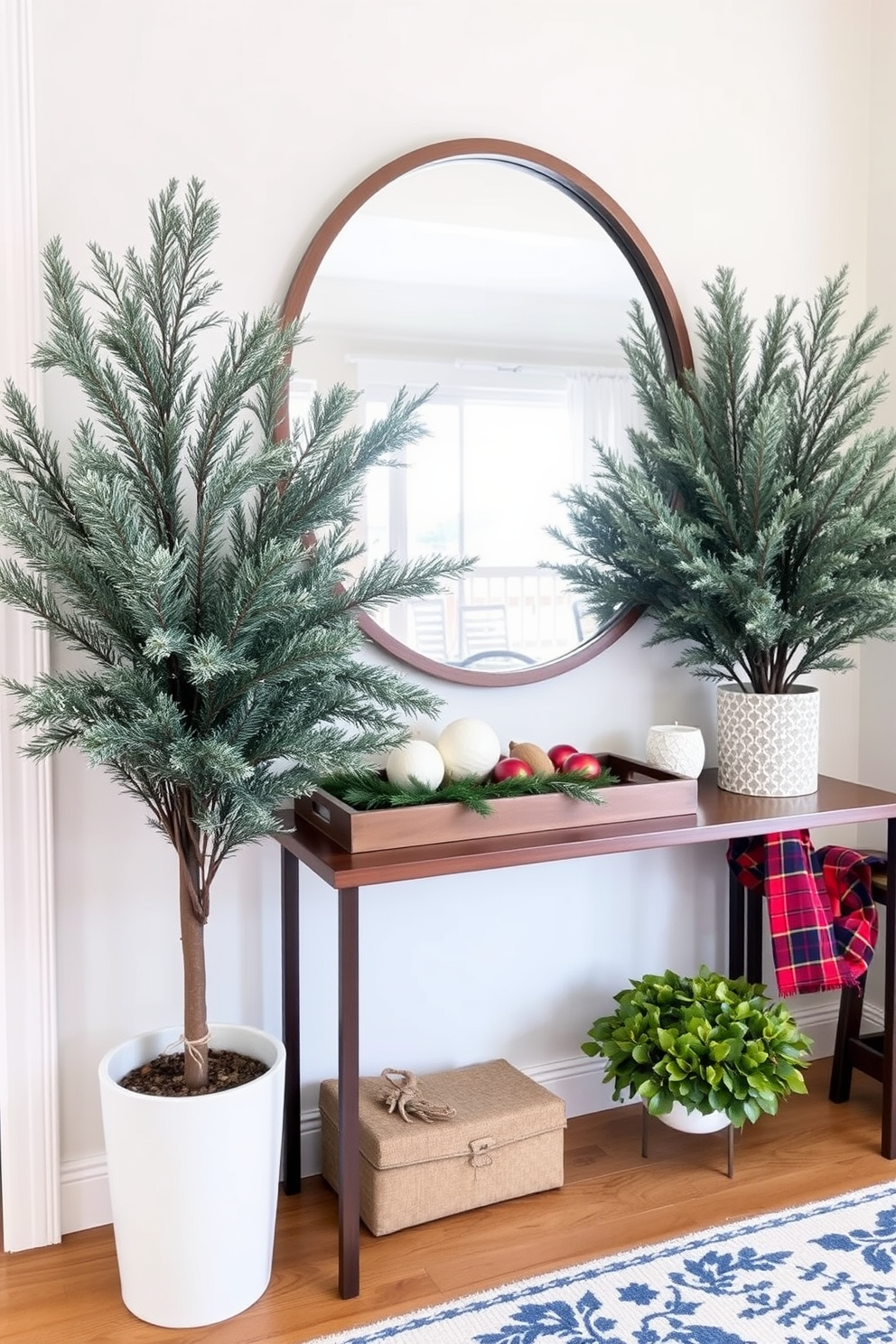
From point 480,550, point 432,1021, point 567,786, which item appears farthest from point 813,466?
point 432,1021

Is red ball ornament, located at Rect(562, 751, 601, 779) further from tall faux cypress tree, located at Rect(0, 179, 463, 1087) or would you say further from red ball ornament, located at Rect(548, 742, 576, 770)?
tall faux cypress tree, located at Rect(0, 179, 463, 1087)

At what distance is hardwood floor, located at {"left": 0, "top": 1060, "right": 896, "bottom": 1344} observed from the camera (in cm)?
183

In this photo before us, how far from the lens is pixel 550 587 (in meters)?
2.40

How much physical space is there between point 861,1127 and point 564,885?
81 centimetres

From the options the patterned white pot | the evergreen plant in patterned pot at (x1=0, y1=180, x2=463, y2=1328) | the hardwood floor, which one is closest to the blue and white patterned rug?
the hardwood floor

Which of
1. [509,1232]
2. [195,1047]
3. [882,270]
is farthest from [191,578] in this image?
[882,270]

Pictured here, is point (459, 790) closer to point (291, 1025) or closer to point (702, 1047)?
point (291, 1025)

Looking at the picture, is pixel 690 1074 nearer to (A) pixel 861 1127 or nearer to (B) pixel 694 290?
(A) pixel 861 1127

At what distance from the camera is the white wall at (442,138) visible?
202 cm

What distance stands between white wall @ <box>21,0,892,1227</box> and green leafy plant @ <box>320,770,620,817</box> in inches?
11.7

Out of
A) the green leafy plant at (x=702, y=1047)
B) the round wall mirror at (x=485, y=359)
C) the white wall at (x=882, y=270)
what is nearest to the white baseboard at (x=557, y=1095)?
the green leafy plant at (x=702, y=1047)

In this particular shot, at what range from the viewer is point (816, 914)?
2.34 metres

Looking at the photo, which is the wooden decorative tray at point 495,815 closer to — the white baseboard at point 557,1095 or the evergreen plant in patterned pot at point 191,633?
the evergreen plant in patterned pot at point 191,633

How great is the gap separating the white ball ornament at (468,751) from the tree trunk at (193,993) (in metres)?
0.48
